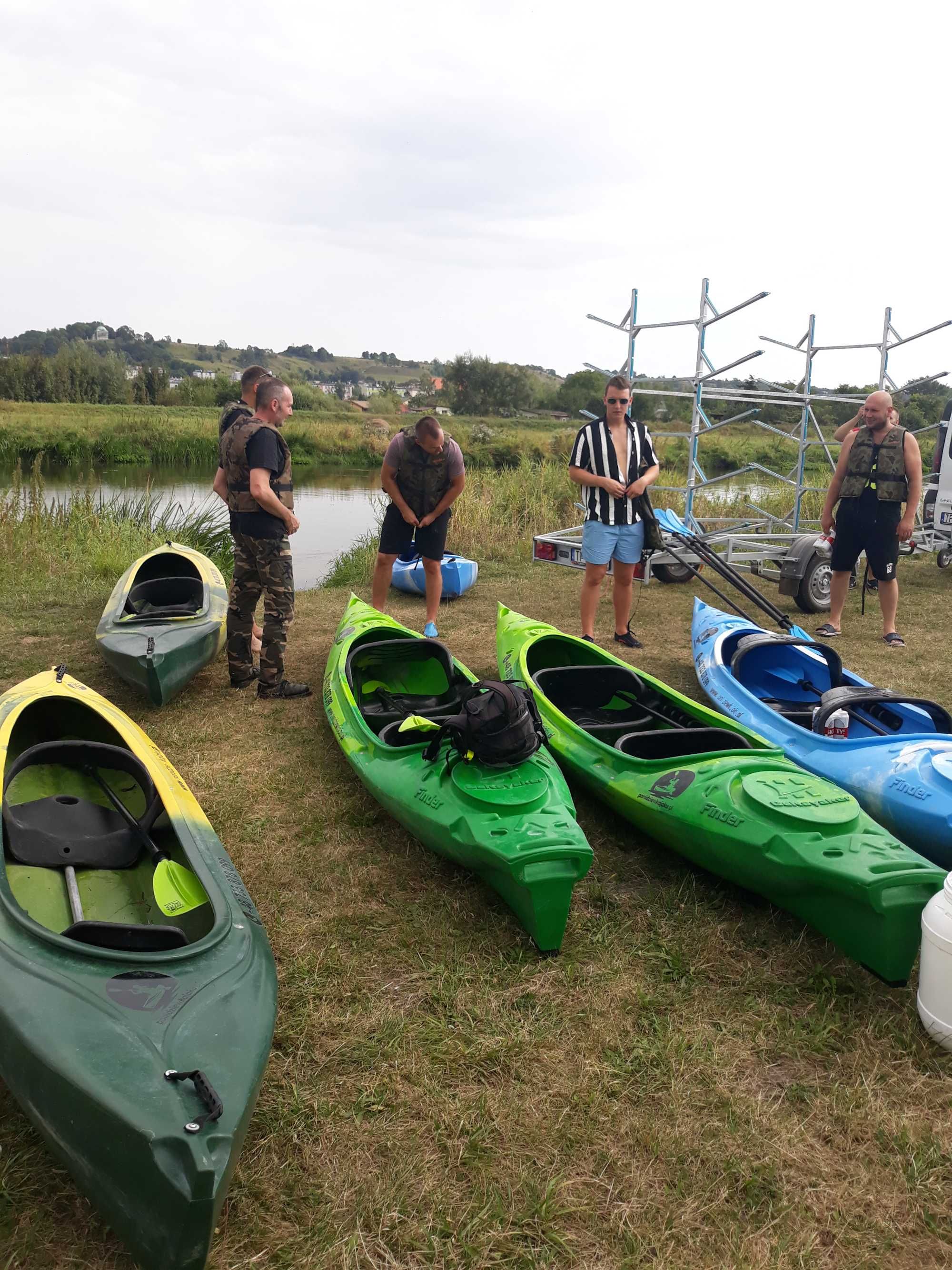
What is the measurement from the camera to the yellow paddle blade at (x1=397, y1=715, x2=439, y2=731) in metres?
3.29

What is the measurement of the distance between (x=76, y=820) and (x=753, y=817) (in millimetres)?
2368

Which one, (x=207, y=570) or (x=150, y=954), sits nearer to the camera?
(x=150, y=954)

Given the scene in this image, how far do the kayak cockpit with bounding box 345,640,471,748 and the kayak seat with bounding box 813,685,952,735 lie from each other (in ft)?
5.61

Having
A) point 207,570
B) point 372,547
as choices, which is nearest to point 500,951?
point 207,570

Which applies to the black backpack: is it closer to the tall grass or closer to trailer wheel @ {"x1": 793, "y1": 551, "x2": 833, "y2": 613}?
trailer wheel @ {"x1": 793, "y1": 551, "x2": 833, "y2": 613}

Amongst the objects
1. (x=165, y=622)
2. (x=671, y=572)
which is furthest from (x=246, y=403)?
(x=671, y=572)

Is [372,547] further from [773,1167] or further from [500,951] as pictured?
[773,1167]

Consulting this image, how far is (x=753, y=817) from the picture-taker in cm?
264

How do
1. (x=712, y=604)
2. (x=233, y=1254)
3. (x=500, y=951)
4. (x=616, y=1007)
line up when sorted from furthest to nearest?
1. (x=712, y=604)
2. (x=500, y=951)
3. (x=616, y=1007)
4. (x=233, y=1254)

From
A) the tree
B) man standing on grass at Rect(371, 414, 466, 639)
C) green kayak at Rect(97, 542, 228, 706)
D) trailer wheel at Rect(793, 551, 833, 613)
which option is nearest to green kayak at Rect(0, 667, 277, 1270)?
green kayak at Rect(97, 542, 228, 706)

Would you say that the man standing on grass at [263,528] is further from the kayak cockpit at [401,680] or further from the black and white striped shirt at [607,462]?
the black and white striped shirt at [607,462]

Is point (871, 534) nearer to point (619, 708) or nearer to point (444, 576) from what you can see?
point (619, 708)

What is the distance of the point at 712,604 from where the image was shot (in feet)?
25.4

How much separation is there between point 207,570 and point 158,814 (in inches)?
127
